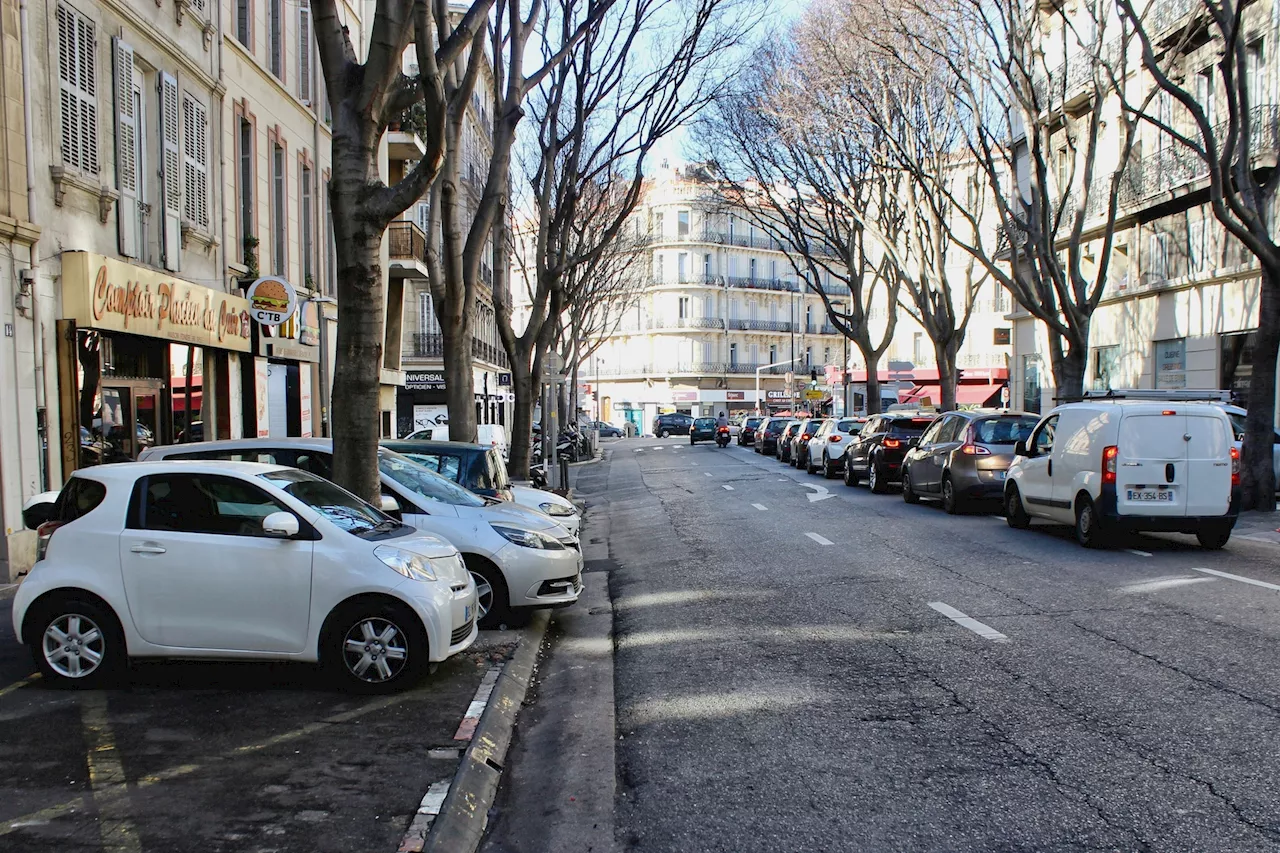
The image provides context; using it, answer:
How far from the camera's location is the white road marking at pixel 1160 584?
10.3 m

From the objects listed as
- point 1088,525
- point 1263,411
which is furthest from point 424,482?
point 1263,411

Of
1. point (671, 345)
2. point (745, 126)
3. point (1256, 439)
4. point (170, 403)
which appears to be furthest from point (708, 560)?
point (671, 345)

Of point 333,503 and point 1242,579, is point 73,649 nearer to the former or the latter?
point 333,503

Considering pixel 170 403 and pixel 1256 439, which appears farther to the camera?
pixel 1256 439

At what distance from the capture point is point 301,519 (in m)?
7.07

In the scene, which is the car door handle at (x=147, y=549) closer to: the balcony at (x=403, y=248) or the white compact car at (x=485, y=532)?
the white compact car at (x=485, y=532)

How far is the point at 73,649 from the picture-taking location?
22.9ft

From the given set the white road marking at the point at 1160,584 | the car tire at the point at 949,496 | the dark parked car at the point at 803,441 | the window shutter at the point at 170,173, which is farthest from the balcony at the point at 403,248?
the white road marking at the point at 1160,584

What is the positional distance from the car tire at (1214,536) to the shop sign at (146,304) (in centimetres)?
1314

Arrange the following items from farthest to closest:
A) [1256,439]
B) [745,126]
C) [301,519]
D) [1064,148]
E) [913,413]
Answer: [1064,148] < [745,126] < [913,413] < [1256,439] < [301,519]

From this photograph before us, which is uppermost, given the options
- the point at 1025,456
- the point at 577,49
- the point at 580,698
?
the point at 577,49

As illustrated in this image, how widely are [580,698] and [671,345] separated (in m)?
82.8

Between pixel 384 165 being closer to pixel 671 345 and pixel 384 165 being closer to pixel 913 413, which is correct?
pixel 913 413

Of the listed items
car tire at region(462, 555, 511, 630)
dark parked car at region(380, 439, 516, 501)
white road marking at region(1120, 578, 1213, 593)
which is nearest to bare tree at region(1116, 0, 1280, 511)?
white road marking at region(1120, 578, 1213, 593)
